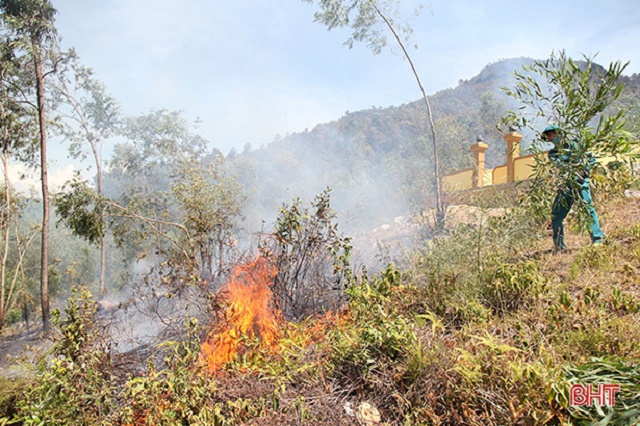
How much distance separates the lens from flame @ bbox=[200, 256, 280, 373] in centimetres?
364

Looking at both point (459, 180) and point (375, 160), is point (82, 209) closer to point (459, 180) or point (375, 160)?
point (459, 180)

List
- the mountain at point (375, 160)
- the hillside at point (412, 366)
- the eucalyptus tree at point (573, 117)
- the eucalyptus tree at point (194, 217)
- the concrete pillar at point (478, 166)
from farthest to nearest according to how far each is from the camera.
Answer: the mountain at point (375, 160)
the concrete pillar at point (478, 166)
the eucalyptus tree at point (194, 217)
the eucalyptus tree at point (573, 117)
the hillside at point (412, 366)

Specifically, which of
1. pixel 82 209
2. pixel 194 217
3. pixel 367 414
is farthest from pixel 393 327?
pixel 82 209

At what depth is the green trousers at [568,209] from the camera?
418 cm

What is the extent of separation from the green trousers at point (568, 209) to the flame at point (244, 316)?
3.55 meters

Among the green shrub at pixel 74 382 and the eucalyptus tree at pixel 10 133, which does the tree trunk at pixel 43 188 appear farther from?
the green shrub at pixel 74 382

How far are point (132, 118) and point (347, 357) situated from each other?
3199 centimetres

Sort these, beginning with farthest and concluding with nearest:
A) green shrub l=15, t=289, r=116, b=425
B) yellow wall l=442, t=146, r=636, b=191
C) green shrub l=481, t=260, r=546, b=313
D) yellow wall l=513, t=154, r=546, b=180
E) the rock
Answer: yellow wall l=442, t=146, r=636, b=191
yellow wall l=513, t=154, r=546, b=180
green shrub l=481, t=260, r=546, b=313
green shrub l=15, t=289, r=116, b=425
the rock

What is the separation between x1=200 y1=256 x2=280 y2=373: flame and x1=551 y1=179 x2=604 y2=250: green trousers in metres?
3.55

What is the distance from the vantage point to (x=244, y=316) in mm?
4105

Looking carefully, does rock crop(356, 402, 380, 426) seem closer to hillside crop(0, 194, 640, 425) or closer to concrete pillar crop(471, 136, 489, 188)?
hillside crop(0, 194, 640, 425)

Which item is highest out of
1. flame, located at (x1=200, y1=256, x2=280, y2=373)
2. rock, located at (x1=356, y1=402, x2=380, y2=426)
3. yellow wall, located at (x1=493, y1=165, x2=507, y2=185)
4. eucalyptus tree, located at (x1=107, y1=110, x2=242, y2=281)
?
yellow wall, located at (x1=493, y1=165, x2=507, y2=185)

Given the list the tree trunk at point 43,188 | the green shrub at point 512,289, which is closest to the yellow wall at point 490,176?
the green shrub at point 512,289

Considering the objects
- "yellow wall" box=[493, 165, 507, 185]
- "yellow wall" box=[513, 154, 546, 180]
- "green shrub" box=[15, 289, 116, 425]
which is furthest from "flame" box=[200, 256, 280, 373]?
"yellow wall" box=[493, 165, 507, 185]
